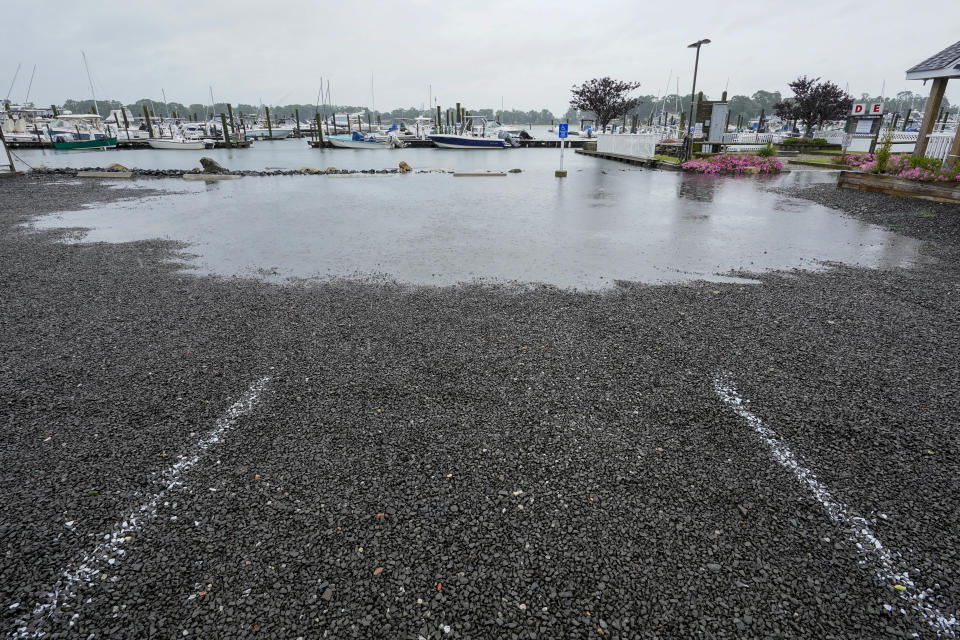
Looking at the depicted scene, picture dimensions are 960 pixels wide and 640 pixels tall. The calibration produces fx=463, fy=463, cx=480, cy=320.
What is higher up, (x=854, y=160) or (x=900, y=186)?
(x=854, y=160)

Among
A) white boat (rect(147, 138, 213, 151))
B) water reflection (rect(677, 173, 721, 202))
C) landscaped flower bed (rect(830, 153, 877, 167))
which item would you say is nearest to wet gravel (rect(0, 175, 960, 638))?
water reflection (rect(677, 173, 721, 202))

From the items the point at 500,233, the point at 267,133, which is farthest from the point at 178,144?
the point at 500,233

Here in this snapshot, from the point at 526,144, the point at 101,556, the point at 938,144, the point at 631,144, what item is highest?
the point at 526,144

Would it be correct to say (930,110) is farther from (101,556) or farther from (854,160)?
(101,556)

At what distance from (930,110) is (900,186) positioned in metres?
5.14

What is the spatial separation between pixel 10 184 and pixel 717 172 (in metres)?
29.8

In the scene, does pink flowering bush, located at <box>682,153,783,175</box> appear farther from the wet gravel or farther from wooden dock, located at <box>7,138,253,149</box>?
wooden dock, located at <box>7,138,253,149</box>

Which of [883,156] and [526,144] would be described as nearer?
[883,156]

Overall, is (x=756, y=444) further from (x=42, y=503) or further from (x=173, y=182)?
(x=173, y=182)

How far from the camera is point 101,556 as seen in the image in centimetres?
248

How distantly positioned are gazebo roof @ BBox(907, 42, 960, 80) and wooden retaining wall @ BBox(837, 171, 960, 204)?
140 inches

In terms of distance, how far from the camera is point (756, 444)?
10.9 ft

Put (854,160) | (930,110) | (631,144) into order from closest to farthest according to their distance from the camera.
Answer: (930,110)
(854,160)
(631,144)

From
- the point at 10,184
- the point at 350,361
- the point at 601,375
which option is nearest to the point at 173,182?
the point at 10,184
